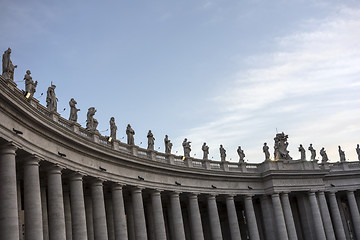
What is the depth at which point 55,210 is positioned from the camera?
5103 centimetres

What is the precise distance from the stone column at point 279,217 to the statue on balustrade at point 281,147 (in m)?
12.0

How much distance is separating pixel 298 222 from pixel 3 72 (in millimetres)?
76990

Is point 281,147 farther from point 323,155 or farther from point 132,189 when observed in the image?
point 132,189

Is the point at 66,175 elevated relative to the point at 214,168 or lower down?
lower down

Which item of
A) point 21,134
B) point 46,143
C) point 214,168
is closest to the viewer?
point 21,134

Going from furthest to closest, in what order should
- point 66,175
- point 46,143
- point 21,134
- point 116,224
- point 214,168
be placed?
point 214,168, point 116,224, point 66,175, point 46,143, point 21,134

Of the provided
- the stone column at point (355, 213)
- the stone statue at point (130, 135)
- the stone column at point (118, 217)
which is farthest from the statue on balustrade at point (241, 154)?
the stone column at point (118, 217)

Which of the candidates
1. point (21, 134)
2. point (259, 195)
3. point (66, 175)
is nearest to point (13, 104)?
point (21, 134)

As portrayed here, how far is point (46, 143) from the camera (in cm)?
5194

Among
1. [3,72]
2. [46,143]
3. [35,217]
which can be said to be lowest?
[35,217]

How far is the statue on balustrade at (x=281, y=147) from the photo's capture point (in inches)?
4254

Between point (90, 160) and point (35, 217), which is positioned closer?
point (35, 217)

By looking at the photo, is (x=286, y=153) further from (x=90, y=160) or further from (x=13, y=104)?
(x=13, y=104)

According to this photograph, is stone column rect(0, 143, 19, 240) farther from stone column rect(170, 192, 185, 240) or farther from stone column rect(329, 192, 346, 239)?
stone column rect(329, 192, 346, 239)
